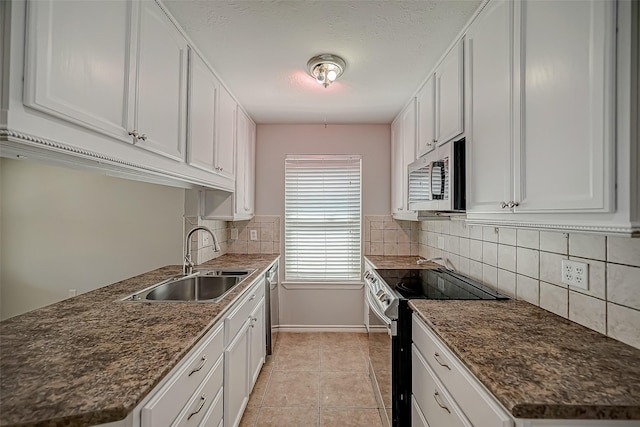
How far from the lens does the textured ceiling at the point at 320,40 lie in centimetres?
147

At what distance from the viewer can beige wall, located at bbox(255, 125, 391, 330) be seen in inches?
134

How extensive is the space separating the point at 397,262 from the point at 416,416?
4.88ft

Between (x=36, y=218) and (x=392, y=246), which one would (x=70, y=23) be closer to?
(x=36, y=218)

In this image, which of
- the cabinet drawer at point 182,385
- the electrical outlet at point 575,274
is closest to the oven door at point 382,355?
the electrical outlet at point 575,274

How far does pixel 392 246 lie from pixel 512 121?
2.26 meters

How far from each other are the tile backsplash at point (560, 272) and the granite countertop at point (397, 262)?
1.69 feet

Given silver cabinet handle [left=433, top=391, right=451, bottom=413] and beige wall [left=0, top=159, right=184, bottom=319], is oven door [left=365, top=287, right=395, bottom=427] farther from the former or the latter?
beige wall [left=0, top=159, right=184, bottom=319]

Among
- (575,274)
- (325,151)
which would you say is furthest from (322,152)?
(575,274)

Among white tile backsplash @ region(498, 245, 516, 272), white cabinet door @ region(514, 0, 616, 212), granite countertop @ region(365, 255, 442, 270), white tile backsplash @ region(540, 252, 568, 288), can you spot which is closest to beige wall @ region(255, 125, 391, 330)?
granite countertop @ region(365, 255, 442, 270)

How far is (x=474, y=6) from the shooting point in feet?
4.75

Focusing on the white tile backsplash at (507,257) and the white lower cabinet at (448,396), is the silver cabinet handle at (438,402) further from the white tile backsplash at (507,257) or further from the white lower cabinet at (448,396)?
the white tile backsplash at (507,257)

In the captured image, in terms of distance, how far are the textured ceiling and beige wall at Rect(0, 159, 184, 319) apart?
1466mm

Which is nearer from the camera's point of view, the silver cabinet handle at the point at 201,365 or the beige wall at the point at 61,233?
the silver cabinet handle at the point at 201,365

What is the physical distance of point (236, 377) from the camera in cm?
173
